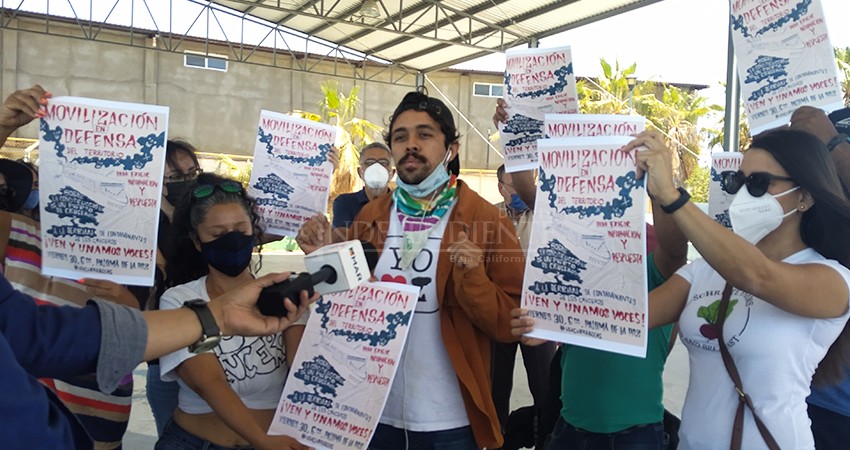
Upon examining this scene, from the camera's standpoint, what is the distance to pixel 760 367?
1798mm

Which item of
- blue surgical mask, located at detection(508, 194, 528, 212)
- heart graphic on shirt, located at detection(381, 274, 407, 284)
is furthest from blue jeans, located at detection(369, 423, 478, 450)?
blue surgical mask, located at detection(508, 194, 528, 212)

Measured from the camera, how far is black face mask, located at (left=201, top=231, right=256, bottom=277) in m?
2.33

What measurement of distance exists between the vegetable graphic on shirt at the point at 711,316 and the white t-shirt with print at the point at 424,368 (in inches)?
32.8

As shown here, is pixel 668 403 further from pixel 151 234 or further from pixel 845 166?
pixel 151 234

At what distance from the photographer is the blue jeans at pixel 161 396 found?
2855mm

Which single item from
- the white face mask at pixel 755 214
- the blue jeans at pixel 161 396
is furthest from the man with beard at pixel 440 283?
the blue jeans at pixel 161 396

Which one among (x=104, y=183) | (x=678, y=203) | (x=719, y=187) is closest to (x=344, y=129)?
(x=719, y=187)

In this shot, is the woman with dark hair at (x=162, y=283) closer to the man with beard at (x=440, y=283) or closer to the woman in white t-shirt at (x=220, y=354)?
the woman in white t-shirt at (x=220, y=354)

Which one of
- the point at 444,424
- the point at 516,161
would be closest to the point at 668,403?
the point at 516,161

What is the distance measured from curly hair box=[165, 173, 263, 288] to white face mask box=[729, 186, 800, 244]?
1682 millimetres

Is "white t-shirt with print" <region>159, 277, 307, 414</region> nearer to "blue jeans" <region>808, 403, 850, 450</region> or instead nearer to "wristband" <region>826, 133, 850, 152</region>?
"blue jeans" <region>808, 403, 850, 450</region>

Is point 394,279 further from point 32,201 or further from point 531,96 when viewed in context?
point 32,201

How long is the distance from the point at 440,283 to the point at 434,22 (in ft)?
43.1

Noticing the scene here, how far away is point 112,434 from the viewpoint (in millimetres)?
2357
